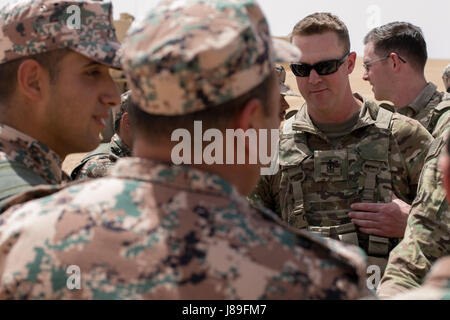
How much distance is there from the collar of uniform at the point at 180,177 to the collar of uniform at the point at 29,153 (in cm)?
102

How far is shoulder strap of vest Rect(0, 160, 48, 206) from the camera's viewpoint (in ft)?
7.06

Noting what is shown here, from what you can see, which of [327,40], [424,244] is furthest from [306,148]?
[424,244]

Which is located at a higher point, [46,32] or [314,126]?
[46,32]

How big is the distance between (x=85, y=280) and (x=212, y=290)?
33 centimetres

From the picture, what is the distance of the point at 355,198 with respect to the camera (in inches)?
147

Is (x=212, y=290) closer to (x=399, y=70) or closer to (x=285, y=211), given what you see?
(x=285, y=211)

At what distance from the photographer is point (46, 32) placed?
243cm

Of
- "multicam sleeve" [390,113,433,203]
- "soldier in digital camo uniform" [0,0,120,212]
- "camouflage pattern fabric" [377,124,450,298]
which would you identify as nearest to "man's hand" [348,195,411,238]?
"multicam sleeve" [390,113,433,203]

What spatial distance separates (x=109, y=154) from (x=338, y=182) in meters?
2.20

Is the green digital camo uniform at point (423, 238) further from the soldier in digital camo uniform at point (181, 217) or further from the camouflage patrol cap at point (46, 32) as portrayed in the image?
the camouflage patrol cap at point (46, 32)

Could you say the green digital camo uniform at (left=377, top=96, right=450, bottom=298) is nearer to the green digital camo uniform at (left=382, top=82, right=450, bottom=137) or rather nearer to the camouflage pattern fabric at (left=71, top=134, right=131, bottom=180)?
the camouflage pattern fabric at (left=71, top=134, right=131, bottom=180)

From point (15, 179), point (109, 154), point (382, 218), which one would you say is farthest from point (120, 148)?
point (15, 179)

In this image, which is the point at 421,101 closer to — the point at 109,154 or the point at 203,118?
the point at 109,154
